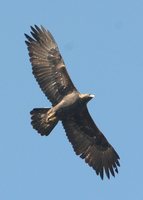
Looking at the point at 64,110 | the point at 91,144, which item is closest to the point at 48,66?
the point at 64,110

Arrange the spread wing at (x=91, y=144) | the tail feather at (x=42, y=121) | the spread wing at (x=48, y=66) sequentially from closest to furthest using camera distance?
the tail feather at (x=42, y=121)
the spread wing at (x=48, y=66)
the spread wing at (x=91, y=144)

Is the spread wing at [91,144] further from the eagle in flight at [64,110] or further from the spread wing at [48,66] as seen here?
the spread wing at [48,66]

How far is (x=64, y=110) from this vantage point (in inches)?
617

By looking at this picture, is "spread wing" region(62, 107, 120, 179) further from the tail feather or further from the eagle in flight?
the tail feather

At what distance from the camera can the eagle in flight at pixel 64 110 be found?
51.5ft

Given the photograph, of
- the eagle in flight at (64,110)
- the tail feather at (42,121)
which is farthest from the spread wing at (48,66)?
the tail feather at (42,121)

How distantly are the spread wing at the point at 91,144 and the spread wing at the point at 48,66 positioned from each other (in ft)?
2.70

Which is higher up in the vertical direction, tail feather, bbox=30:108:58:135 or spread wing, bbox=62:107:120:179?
tail feather, bbox=30:108:58:135

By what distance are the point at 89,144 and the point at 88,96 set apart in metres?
2.11

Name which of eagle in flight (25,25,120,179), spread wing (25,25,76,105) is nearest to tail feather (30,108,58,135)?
eagle in flight (25,25,120,179)

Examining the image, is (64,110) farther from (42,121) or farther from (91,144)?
(91,144)

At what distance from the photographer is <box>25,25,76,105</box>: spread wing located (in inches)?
633

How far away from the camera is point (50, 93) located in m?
16.1

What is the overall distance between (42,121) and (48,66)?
1.65m
